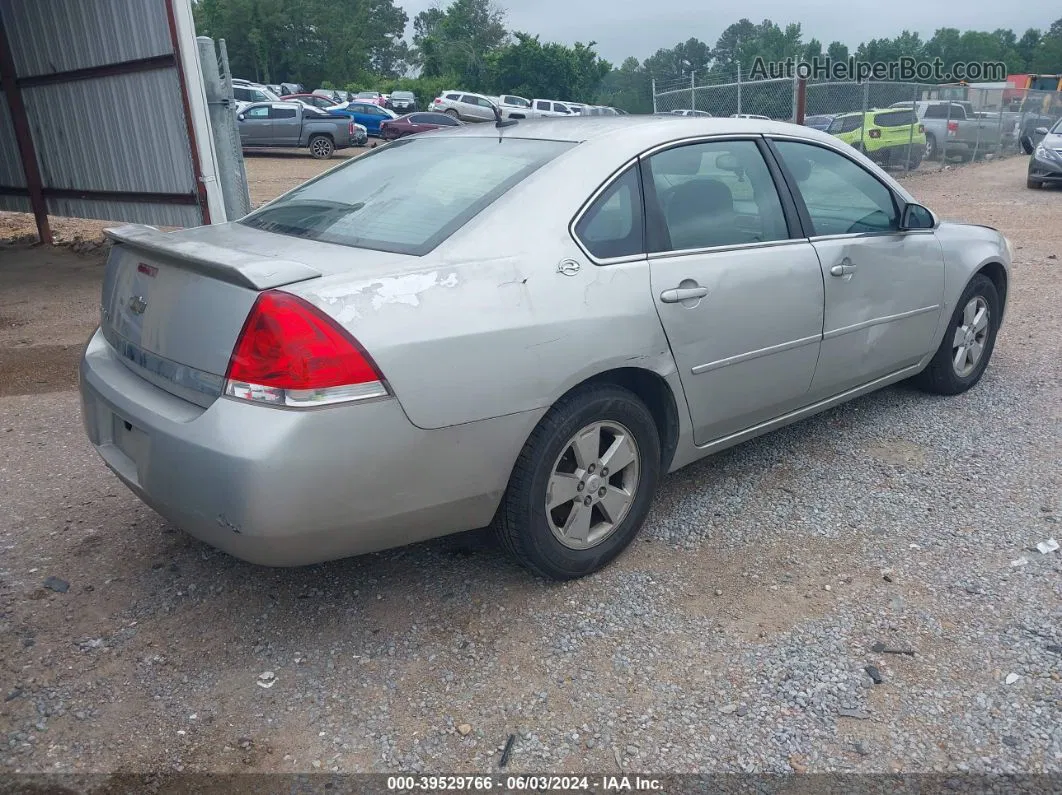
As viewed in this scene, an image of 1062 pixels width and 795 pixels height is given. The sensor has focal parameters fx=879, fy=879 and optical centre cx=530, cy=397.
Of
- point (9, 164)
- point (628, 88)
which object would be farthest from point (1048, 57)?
point (9, 164)

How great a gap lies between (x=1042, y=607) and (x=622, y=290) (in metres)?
1.78

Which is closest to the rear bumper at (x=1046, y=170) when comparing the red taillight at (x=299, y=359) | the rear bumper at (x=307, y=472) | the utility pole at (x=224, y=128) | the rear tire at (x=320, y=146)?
the utility pole at (x=224, y=128)

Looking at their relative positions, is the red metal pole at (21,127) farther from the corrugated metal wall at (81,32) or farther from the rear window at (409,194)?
the rear window at (409,194)

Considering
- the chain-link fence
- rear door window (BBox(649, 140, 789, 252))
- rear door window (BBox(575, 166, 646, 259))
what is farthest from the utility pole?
the chain-link fence

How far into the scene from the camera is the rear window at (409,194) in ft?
9.53

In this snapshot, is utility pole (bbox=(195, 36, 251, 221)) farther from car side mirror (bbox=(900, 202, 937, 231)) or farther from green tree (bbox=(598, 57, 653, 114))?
green tree (bbox=(598, 57, 653, 114))

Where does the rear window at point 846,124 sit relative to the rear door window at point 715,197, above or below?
below

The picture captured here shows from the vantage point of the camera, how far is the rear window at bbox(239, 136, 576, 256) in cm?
291

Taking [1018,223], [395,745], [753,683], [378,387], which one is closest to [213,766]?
[395,745]

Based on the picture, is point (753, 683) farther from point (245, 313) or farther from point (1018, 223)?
point (1018, 223)

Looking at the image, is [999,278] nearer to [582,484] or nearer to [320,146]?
[582,484]

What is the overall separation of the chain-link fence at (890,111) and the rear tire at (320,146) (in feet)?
30.9

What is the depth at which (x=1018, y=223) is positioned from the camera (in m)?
12.0

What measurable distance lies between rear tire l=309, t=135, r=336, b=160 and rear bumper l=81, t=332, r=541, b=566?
2302 cm
